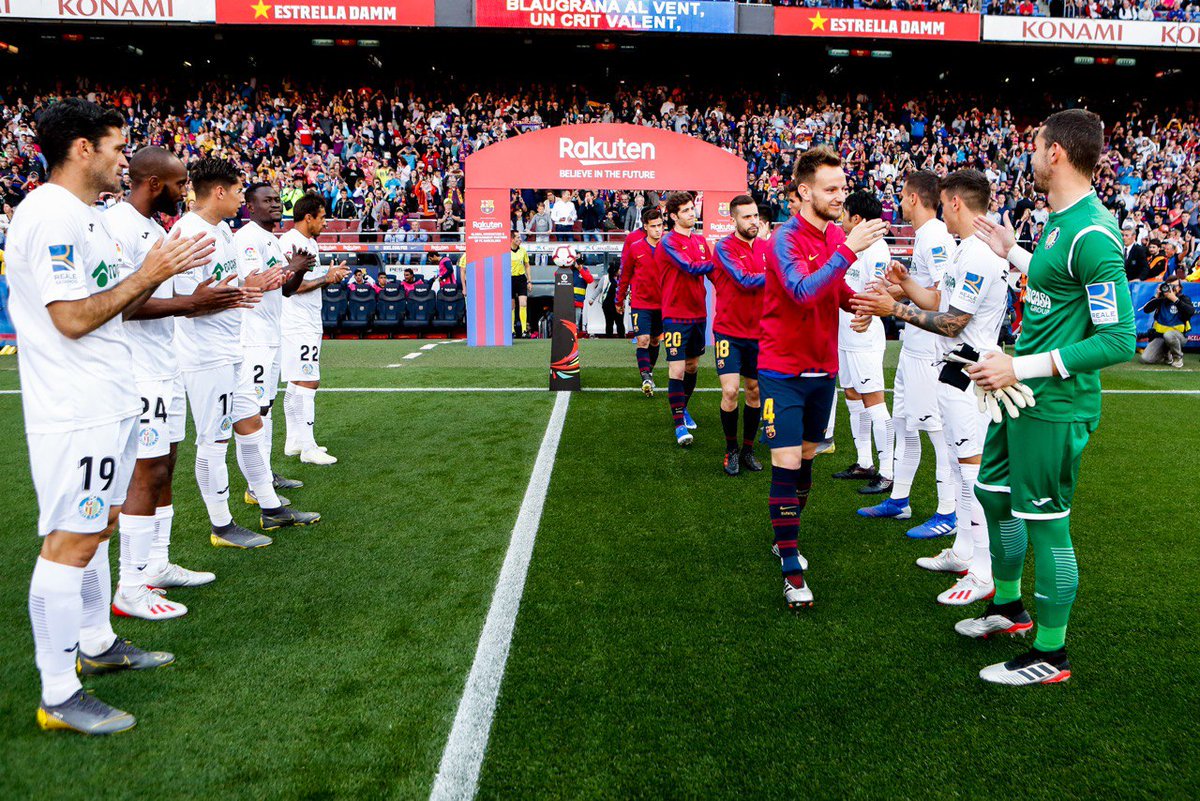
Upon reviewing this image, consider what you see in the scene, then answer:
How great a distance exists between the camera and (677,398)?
7.98 meters

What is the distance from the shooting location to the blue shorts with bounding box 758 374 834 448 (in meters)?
A: 4.22

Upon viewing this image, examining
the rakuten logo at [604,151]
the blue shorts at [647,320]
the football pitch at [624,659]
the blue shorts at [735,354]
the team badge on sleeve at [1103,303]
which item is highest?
the rakuten logo at [604,151]

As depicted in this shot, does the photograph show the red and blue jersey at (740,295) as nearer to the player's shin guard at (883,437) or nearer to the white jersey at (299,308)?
the player's shin guard at (883,437)

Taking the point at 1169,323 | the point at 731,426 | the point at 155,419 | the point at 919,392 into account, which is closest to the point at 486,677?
the point at 155,419

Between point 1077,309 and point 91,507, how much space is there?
13.2 feet

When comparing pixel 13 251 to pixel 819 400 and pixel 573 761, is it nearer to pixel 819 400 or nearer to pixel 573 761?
pixel 573 761

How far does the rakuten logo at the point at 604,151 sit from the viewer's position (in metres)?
15.1

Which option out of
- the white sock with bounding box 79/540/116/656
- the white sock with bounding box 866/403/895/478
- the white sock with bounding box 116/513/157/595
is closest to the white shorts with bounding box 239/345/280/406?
the white sock with bounding box 116/513/157/595

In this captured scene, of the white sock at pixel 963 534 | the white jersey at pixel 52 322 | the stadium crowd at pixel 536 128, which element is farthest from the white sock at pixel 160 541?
the stadium crowd at pixel 536 128

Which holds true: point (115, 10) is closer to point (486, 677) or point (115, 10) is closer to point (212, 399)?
point (212, 399)

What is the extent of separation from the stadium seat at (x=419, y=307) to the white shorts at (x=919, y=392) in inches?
521

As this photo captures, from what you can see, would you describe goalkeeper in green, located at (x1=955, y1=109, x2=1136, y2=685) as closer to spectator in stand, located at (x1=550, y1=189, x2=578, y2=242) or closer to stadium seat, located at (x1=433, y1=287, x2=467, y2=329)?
stadium seat, located at (x1=433, y1=287, x2=467, y2=329)

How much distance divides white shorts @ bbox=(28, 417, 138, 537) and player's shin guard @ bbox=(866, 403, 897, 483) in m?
5.51

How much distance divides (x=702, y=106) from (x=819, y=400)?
2828 centimetres
